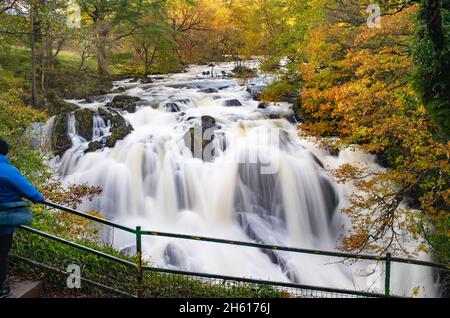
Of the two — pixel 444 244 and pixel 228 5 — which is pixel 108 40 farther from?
pixel 444 244

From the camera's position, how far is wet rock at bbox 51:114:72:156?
1445 centimetres

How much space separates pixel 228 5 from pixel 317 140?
20.9m

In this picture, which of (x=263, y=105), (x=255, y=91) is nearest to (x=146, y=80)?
(x=255, y=91)

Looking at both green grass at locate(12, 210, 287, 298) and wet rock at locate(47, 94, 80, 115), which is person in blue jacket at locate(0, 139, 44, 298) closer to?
green grass at locate(12, 210, 287, 298)

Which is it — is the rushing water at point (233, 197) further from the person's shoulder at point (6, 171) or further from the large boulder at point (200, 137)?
the person's shoulder at point (6, 171)

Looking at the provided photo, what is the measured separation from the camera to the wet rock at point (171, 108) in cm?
1888

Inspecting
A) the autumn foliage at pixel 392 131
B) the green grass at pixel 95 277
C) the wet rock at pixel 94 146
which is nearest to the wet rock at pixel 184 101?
the wet rock at pixel 94 146

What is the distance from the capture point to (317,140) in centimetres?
1521

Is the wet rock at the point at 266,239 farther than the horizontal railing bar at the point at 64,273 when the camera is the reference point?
Yes

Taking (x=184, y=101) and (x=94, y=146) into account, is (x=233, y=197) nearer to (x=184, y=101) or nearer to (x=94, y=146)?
(x=94, y=146)

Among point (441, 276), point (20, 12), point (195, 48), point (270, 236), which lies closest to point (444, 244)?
point (441, 276)

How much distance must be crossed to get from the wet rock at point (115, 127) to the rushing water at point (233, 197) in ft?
0.89

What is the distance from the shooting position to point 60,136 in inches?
592

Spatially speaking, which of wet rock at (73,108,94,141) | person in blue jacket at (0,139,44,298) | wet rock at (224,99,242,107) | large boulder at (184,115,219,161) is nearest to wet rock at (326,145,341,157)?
large boulder at (184,115,219,161)
